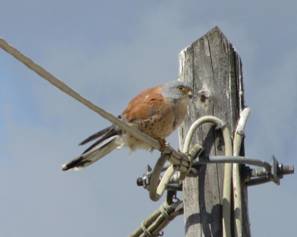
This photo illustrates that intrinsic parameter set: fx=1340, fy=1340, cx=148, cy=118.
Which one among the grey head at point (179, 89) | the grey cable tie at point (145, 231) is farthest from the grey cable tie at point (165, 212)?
the grey head at point (179, 89)

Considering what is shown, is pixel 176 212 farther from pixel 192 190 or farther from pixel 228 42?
pixel 228 42

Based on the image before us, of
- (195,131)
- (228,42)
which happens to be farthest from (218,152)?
(228,42)

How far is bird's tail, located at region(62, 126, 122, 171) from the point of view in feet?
25.7

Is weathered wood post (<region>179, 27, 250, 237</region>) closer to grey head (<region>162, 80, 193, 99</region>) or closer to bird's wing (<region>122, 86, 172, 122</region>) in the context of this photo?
grey head (<region>162, 80, 193, 99</region>)

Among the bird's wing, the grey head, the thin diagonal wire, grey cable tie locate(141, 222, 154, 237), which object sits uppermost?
the bird's wing

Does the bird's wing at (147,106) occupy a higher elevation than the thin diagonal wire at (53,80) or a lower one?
higher

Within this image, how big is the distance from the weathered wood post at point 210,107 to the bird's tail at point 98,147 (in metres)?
0.41

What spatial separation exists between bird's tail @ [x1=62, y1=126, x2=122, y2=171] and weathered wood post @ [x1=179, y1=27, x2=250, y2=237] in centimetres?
41

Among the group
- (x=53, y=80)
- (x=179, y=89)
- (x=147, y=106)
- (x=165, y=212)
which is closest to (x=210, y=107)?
(x=179, y=89)

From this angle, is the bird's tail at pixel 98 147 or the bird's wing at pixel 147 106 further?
the bird's wing at pixel 147 106

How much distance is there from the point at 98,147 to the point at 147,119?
624 millimetres

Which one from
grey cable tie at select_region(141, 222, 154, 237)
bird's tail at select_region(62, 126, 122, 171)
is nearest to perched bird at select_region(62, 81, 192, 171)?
bird's tail at select_region(62, 126, 122, 171)

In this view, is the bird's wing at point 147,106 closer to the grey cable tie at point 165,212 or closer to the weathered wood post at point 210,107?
the weathered wood post at point 210,107

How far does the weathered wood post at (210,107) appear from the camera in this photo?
25.1ft
